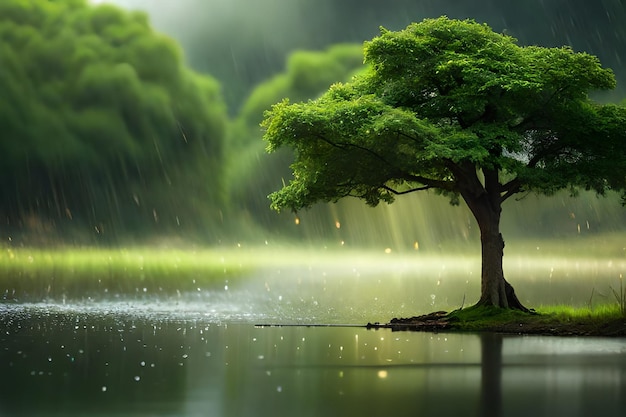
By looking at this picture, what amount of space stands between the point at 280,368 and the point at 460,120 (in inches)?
537

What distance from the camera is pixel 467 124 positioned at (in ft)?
79.6

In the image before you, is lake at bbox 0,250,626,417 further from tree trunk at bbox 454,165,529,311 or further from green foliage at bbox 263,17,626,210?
green foliage at bbox 263,17,626,210

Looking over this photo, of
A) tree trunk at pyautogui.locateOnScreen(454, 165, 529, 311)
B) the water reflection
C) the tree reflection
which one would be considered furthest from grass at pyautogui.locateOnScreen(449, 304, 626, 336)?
the tree reflection

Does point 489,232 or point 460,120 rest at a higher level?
point 460,120

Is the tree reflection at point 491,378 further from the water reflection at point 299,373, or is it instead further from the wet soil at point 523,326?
the wet soil at point 523,326

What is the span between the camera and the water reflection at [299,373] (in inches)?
364

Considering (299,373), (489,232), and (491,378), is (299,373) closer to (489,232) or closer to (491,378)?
(491,378)

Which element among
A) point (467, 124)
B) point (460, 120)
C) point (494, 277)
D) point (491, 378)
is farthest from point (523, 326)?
point (491, 378)

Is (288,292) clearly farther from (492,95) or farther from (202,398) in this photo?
(202,398)

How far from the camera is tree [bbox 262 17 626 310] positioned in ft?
73.7

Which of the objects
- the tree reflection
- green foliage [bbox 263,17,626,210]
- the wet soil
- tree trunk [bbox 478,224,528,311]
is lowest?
Answer: the tree reflection

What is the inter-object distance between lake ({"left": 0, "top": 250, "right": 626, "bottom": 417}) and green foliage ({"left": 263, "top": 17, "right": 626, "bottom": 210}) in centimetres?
473

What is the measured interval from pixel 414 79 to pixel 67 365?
47.5ft

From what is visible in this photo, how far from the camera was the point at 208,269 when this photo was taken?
52.4m
